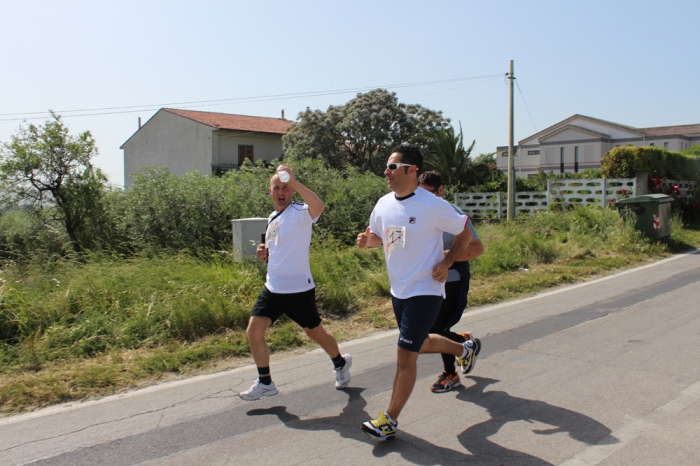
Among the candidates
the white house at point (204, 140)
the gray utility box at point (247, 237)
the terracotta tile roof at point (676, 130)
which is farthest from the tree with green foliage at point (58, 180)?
the terracotta tile roof at point (676, 130)

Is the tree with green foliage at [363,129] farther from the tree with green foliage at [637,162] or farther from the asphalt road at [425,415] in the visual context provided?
the asphalt road at [425,415]

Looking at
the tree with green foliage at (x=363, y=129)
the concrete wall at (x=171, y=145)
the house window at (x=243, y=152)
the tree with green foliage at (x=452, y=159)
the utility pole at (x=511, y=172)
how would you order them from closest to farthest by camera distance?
1. the utility pole at (x=511, y=172)
2. the tree with green foliage at (x=452, y=159)
3. the tree with green foliage at (x=363, y=129)
4. the concrete wall at (x=171, y=145)
5. the house window at (x=243, y=152)

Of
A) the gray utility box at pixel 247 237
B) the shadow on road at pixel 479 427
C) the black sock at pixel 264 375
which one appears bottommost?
the shadow on road at pixel 479 427

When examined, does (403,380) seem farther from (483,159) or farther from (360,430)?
(483,159)

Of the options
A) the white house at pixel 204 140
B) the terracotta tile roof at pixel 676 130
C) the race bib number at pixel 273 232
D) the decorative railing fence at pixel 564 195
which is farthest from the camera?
the terracotta tile roof at pixel 676 130

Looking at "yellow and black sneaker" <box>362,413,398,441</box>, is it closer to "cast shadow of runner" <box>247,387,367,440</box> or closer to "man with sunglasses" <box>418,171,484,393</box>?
"cast shadow of runner" <box>247,387,367,440</box>

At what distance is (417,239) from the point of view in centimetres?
374

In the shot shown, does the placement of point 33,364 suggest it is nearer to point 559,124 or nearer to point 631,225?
point 631,225

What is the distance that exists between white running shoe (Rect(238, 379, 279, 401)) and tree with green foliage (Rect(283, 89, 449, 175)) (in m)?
25.6

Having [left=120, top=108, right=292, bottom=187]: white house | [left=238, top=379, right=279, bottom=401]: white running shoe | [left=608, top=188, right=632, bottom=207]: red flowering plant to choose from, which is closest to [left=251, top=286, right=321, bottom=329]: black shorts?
[left=238, top=379, right=279, bottom=401]: white running shoe

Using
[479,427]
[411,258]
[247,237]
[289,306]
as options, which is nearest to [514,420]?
[479,427]

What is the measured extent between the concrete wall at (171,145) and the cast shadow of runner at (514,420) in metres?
33.4

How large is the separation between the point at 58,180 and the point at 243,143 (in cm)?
2075

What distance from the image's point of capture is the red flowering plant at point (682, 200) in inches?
748
